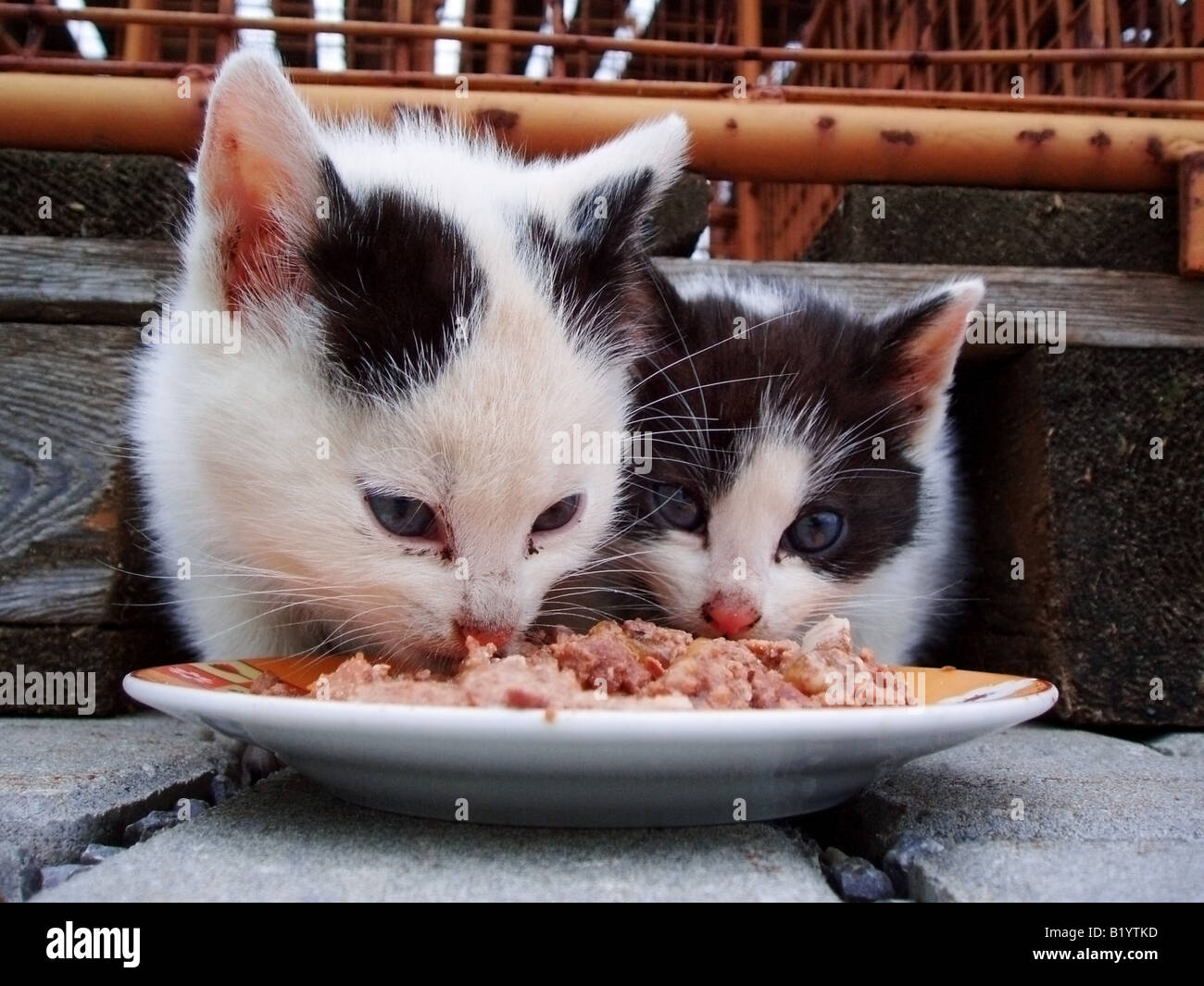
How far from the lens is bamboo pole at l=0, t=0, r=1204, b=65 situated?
75.4 inches

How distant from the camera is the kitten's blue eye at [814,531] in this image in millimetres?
1624

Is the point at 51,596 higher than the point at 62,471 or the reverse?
the reverse

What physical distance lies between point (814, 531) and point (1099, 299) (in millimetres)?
775

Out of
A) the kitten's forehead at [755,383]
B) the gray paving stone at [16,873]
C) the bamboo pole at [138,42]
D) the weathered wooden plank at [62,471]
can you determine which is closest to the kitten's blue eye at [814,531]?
the kitten's forehead at [755,383]

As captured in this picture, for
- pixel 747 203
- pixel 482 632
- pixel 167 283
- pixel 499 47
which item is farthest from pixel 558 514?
pixel 747 203

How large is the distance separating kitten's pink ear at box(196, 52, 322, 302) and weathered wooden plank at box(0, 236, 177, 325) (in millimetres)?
594

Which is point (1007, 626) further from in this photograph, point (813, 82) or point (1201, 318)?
point (813, 82)

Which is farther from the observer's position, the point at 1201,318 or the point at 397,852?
the point at 1201,318

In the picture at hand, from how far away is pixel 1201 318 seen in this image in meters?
1.88

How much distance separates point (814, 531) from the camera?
1.64m

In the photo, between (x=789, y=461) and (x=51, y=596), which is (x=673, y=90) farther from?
(x=51, y=596)

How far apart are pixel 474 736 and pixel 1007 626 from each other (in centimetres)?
146

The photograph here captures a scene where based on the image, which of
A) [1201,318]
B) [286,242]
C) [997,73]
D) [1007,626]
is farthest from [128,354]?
[997,73]

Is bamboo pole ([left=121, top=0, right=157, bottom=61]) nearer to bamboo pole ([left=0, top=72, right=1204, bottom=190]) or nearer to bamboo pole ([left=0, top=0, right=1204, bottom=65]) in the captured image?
bamboo pole ([left=0, top=0, right=1204, bottom=65])
